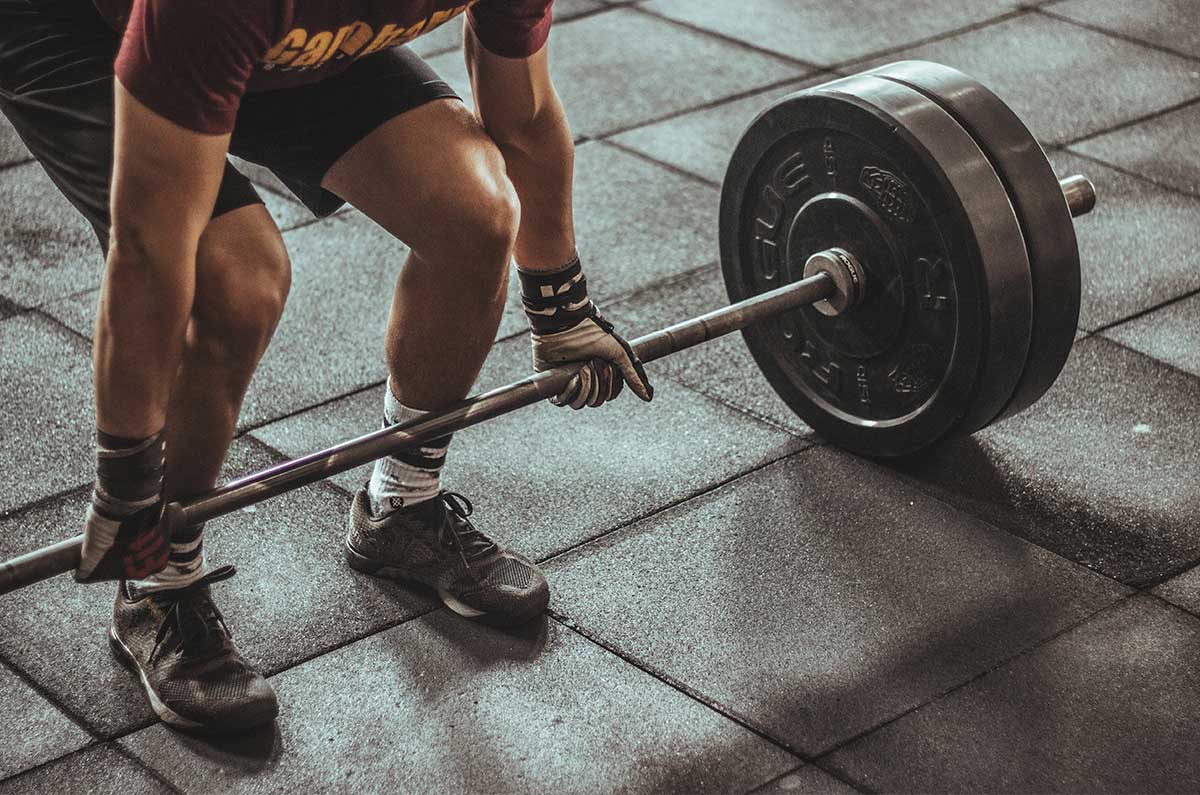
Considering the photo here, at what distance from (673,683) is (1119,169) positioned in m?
2.46

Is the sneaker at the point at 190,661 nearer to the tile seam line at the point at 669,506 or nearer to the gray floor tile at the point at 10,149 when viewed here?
the tile seam line at the point at 669,506

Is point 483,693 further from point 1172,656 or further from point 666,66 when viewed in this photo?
point 666,66

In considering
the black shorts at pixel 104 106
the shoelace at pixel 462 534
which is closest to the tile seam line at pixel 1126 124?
the shoelace at pixel 462 534

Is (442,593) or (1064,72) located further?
(1064,72)

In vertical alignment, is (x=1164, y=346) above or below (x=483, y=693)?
above

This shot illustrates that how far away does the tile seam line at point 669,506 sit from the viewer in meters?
2.63

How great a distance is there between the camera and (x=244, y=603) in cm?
251

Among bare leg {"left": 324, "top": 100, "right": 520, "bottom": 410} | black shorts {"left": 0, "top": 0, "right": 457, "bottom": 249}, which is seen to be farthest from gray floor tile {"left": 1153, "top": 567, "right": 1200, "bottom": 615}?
black shorts {"left": 0, "top": 0, "right": 457, "bottom": 249}

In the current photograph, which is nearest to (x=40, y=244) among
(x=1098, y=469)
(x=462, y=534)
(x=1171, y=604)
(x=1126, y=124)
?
(x=462, y=534)

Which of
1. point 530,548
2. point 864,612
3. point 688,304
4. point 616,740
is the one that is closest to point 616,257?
point 688,304

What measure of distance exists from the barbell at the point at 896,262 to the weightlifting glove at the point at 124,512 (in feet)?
1.34

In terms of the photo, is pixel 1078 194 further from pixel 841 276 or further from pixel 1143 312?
pixel 1143 312

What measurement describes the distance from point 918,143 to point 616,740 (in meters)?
1.11

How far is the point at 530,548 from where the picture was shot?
→ 264 centimetres
